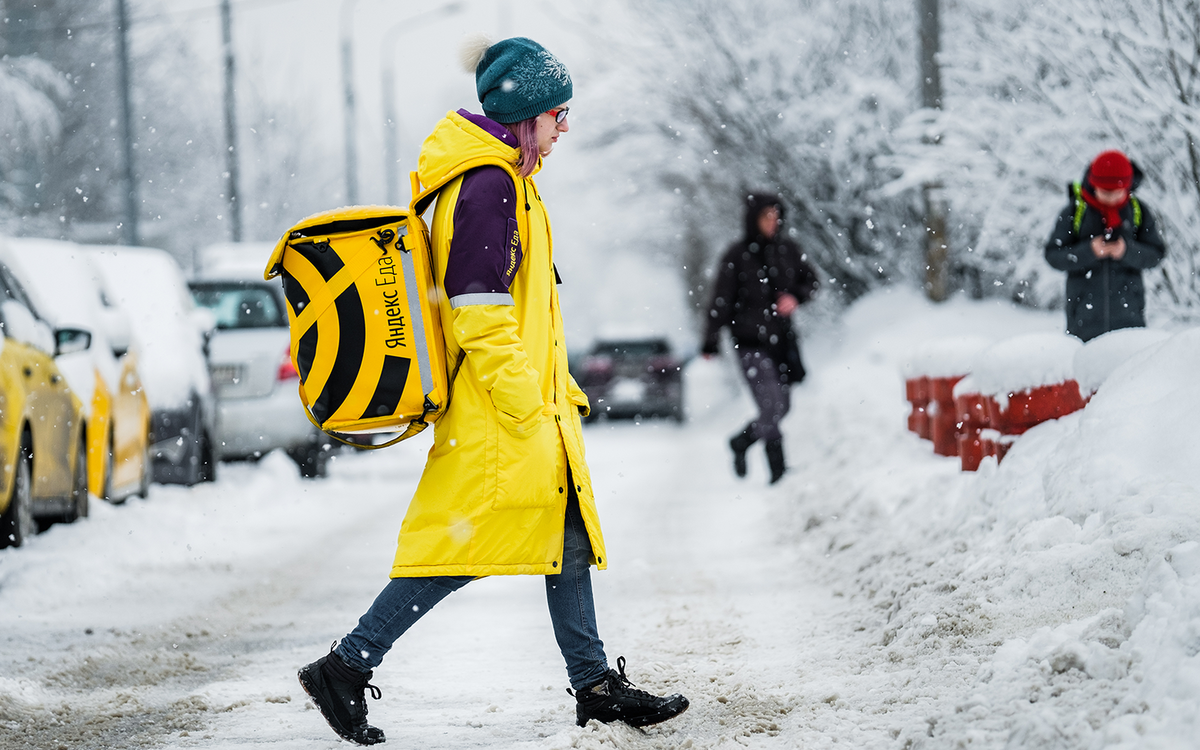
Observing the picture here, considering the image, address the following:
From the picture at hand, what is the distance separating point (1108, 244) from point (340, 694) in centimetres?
512

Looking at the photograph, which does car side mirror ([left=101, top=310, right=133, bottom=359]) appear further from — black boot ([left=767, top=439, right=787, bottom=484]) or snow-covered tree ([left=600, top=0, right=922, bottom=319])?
snow-covered tree ([left=600, top=0, right=922, bottom=319])

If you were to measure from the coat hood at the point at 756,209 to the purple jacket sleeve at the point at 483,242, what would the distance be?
21.5ft

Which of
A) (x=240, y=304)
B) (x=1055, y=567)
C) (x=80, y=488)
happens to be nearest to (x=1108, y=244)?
(x=1055, y=567)

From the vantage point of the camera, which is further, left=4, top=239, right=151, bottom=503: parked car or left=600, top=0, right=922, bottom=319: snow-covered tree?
left=600, top=0, right=922, bottom=319: snow-covered tree

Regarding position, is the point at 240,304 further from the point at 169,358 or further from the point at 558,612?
the point at 558,612

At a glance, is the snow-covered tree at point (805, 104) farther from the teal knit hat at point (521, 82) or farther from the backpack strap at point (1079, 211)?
the teal knit hat at point (521, 82)

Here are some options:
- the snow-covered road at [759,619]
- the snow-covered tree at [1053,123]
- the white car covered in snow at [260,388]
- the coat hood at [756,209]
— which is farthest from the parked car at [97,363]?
the snow-covered tree at [1053,123]

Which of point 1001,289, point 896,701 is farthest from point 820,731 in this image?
point 1001,289

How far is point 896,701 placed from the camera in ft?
13.0

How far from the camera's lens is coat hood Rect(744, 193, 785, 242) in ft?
32.8

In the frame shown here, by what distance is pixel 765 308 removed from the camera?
9898mm

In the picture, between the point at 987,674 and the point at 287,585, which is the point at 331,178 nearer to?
the point at 287,585

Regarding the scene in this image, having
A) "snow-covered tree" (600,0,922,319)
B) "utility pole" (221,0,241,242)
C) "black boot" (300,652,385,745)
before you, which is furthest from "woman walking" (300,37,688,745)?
"utility pole" (221,0,241,242)

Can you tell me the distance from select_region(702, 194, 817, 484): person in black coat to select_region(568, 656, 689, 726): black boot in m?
5.99
